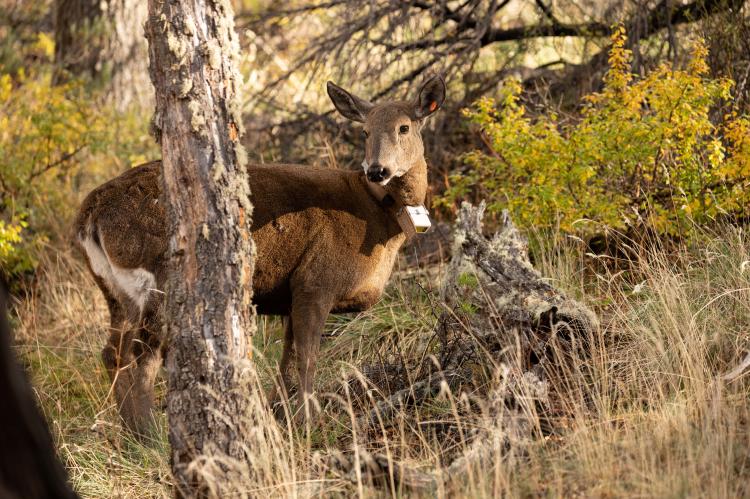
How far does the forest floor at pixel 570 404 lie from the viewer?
12.5 ft

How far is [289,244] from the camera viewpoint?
231 inches

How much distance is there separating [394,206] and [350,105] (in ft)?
2.74

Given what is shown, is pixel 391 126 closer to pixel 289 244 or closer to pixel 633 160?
pixel 289 244

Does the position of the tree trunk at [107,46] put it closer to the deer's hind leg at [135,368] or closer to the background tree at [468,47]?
the background tree at [468,47]

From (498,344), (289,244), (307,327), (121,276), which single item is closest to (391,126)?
(289,244)

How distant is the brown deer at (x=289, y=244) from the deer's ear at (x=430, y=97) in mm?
15

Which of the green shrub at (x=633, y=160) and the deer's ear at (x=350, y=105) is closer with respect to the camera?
the deer's ear at (x=350, y=105)

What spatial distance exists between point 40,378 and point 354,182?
288 centimetres

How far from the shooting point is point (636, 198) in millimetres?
7059

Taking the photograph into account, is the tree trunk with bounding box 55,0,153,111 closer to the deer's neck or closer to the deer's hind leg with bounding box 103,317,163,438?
the deer's hind leg with bounding box 103,317,163,438

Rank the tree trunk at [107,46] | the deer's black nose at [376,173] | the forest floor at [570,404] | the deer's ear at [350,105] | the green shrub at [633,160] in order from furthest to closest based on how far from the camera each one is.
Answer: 1. the tree trunk at [107,46]
2. the green shrub at [633,160]
3. the deer's ear at [350,105]
4. the deer's black nose at [376,173]
5. the forest floor at [570,404]

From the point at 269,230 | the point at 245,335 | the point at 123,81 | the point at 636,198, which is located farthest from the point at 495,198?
the point at 123,81

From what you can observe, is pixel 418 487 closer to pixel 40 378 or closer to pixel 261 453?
pixel 261 453

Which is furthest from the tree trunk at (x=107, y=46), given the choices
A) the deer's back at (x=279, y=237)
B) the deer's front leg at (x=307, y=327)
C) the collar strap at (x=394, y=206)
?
the deer's front leg at (x=307, y=327)
